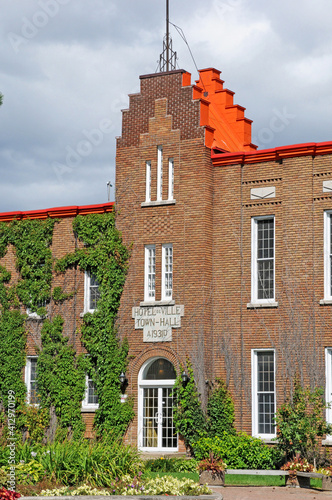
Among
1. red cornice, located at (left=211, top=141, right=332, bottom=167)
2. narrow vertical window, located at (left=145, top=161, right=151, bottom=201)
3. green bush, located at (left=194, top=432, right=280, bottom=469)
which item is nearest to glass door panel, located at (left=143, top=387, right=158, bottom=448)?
green bush, located at (left=194, top=432, right=280, bottom=469)

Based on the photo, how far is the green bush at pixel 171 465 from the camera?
2298cm

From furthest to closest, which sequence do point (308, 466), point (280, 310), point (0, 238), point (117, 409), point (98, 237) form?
point (0, 238) < point (98, 237) < point (117, 409) < point (280, 310) < point (308, 466)

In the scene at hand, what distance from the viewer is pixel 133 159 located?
28.6 m

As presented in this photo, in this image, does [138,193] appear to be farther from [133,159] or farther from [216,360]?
[216,360]

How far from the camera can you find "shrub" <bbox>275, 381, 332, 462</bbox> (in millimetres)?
23344

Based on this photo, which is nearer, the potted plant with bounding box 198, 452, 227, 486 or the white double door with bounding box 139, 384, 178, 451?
the potted plant with bounding box 198, 452, 227, 486

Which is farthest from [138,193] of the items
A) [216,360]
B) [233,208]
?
[216,360]

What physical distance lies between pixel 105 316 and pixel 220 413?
5.38 metres

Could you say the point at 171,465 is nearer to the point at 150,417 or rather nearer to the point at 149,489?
the point at 150,417

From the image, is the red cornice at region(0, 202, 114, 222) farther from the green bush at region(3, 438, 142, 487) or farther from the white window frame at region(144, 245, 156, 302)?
the green bush at region(3, 438, 142, 487)

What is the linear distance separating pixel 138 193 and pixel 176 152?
6.39ft

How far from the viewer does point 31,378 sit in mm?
30531

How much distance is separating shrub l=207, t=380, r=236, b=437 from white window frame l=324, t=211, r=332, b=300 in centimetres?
447

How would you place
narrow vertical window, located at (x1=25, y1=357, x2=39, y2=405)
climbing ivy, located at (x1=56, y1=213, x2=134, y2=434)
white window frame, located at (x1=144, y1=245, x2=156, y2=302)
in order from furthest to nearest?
narrow vertical window, located at (x1=25, y1=357, x2=39, y2=405) → white window frame, located at (x1=144, y1=245, x2=156, y2=302) → climbing ivy, located at (x1=56, y1=213, x2=134, y2=434)
